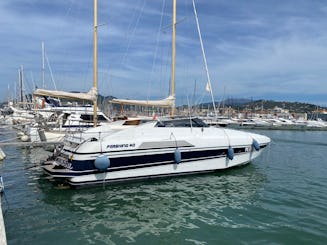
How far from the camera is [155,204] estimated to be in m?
→ 10.2

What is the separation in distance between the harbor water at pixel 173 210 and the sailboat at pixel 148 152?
46cm

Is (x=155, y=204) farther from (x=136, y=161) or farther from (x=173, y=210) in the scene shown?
(x=136, y=161)

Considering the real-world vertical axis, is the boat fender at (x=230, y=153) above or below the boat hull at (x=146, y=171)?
above

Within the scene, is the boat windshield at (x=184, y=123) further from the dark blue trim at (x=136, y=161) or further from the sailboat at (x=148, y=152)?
the dark blue trim at (x=136, y=161)

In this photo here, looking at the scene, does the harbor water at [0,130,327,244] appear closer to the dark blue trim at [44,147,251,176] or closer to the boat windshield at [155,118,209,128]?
the dark blue trim at [44,147,251,176]

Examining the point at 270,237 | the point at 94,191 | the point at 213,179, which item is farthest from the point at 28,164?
the point at 270,237

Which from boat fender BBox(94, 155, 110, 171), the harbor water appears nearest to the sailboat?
boat fender BBox(94, 155, 110, 171)

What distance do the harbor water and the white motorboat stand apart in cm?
43

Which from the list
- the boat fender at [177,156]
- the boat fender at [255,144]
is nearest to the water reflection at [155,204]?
the boat fender at [177,156]

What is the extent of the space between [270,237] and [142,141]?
246 inches

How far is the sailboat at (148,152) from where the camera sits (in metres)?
11.6

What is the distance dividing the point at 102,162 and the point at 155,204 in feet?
8.26

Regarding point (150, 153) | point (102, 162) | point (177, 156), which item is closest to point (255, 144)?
point (177, 156)

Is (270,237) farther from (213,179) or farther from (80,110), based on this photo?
(80,110)
